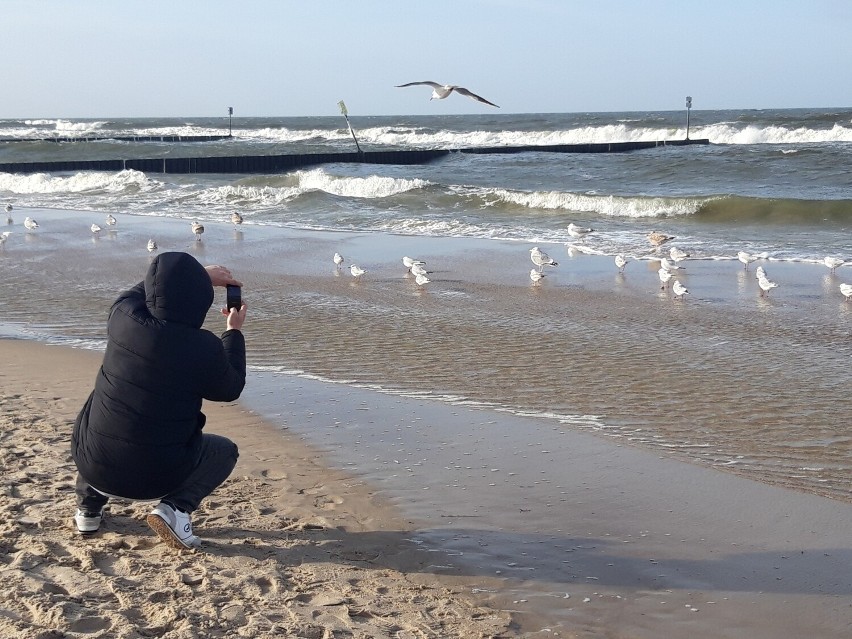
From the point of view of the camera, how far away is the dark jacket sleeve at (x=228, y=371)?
3.58 metres

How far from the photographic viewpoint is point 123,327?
352cm

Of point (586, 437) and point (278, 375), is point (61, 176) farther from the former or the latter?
point (586, 437)

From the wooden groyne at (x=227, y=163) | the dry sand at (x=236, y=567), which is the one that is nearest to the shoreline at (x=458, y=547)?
the dry sand at (x=236, y=567)

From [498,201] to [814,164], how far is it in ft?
39.8

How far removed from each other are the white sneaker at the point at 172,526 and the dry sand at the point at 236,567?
0.17 ft

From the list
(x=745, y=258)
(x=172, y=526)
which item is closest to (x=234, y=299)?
(x=172, y=526)

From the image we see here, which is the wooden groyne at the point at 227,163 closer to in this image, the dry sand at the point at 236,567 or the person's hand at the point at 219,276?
the dry sand at the point at 236,567

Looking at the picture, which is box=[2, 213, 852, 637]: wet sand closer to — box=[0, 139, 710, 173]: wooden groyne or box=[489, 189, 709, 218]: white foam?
box=[489, 189, 709, 218]: white foam

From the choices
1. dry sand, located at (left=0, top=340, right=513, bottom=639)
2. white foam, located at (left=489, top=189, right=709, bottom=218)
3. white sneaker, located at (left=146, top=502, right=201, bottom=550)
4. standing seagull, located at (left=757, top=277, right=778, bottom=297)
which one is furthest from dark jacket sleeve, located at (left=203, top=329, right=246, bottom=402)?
white foam, located at (left=489, top=189, right=709, bottom=218)

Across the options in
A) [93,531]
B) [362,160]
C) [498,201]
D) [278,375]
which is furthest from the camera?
[362,160]

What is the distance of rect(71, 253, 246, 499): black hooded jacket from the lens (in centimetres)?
348

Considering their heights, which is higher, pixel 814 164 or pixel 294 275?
pixel 814 164

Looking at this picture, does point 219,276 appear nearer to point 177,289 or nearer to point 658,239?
point 177,289

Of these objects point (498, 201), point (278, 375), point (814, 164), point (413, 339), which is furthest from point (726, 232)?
point (814, 164)
